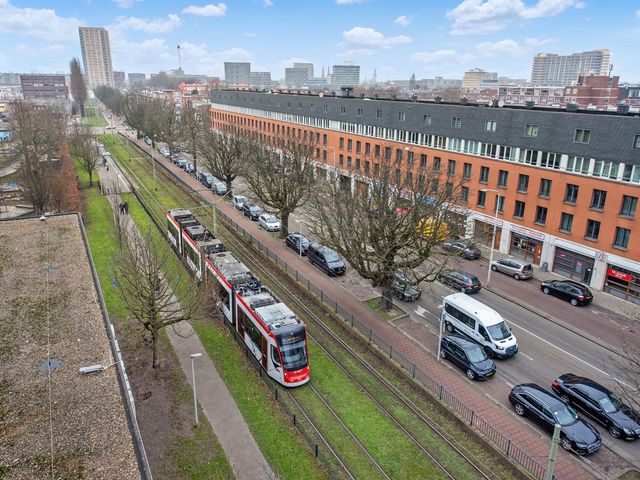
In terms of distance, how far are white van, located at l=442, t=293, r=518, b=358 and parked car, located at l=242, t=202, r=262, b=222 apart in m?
30.7

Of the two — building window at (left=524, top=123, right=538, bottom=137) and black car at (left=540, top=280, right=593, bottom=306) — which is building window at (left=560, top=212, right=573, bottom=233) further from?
building window at (left=524, top=123, right=538, bottom=137)

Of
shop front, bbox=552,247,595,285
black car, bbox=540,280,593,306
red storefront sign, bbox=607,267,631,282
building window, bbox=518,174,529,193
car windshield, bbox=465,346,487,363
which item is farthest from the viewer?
building window, bbox=518,174,529,193

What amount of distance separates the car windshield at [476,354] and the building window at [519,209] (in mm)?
22550

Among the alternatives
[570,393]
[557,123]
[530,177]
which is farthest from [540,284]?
[570,393]

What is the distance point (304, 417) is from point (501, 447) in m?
8.96

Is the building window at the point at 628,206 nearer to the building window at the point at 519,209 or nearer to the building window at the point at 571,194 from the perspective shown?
the building window at the point at 571,194

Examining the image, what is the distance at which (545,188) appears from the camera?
4188cm

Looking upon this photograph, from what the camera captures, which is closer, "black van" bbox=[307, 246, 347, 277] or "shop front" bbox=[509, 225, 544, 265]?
"black van" bbox=[307, 246, 347, 277]

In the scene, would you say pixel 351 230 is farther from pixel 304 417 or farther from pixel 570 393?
pixel 570 393

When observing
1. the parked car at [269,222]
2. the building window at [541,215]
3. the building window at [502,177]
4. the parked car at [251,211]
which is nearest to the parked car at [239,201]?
the parked car at [251,211]

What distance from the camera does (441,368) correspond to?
86.9 ft

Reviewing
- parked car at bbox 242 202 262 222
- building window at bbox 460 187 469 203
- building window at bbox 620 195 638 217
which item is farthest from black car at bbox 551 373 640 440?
parked car at bbox 242 202 262 222

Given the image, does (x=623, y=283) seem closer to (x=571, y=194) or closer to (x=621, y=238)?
(x=621, y=238)

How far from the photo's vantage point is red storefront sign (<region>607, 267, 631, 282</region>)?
119 feet
